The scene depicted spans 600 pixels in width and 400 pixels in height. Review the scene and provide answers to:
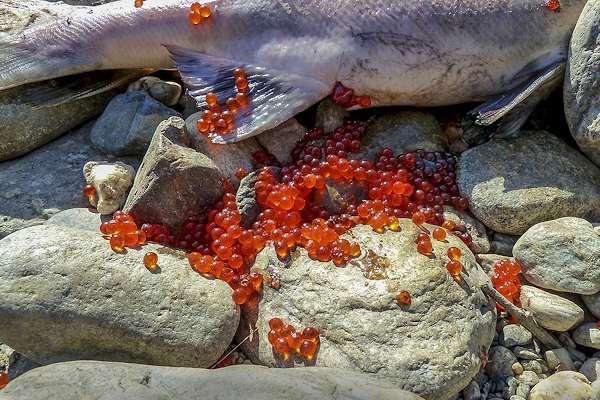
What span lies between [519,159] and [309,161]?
1070 mm

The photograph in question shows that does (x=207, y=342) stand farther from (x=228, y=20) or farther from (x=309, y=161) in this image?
(x=228, y=20)

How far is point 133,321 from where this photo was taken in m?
2.46

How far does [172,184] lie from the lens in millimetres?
2850

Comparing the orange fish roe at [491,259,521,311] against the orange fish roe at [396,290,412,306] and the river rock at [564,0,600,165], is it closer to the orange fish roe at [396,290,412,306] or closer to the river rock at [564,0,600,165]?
the orange fish roe at [396,290,412,306]

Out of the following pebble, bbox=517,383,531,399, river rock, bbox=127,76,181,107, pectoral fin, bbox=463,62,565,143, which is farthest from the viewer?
river rock, bbox=127,76,181,107

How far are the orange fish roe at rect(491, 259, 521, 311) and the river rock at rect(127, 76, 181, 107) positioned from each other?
2100mm

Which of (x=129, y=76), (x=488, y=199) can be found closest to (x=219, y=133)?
(x=129, y=76)

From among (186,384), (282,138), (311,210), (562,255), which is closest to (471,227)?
(562,255)

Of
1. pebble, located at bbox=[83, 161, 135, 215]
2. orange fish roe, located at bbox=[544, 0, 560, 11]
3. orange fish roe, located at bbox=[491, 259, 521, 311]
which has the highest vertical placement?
orange fish roe, located at bbox=[544, 0, 560, 11]

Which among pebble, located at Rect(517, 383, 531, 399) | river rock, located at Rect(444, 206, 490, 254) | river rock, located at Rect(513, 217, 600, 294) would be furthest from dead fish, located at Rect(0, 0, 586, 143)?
pebble, located at Rect(517, 383, 531, 399)

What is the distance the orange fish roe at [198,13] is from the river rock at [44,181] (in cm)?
86

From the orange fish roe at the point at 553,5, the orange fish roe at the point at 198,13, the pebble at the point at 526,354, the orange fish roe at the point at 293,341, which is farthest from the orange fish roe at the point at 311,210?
the orange fish roe at the point at 553,5

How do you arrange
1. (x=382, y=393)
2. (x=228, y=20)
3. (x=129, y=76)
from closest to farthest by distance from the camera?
(x=382, y=393) → (x=228, y=20) → (x=129, y=76)

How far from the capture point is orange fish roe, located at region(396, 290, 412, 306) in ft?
8.14
